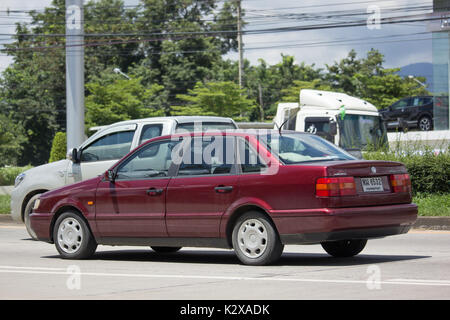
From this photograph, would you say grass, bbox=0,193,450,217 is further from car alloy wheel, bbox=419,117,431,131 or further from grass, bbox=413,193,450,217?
car alloy wheel, bbox=419,117,431,131

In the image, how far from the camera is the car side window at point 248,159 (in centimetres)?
913

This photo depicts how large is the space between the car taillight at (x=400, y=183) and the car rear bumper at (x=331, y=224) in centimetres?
34

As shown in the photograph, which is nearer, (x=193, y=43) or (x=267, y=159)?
(x=267, y=159)

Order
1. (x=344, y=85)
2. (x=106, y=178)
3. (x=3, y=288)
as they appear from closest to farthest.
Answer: (x=3, y=288) < (x=106, y=178) < (x=344, y=85)

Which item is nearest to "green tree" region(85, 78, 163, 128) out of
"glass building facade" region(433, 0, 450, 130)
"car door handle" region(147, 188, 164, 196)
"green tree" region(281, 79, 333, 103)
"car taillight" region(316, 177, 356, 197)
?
"green tree" region(281, 79, 333, 103)

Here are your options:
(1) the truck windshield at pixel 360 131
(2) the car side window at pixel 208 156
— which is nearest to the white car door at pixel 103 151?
(2) the car side window at pixel 208 156

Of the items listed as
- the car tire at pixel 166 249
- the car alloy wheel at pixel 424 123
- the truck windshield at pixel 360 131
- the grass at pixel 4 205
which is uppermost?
the car alloy wheel at pixel 424 123

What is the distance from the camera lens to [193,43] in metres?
68.8

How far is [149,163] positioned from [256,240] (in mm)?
1898

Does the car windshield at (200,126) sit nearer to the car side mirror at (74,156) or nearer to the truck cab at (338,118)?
the car side mirror at (74,156)

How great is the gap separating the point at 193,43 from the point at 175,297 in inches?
2476

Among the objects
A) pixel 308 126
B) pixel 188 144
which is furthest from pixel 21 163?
pixel 188 144

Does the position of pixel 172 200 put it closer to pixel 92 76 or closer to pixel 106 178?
pixel 106 178

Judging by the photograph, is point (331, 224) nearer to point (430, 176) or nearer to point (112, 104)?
point (430, 176)
